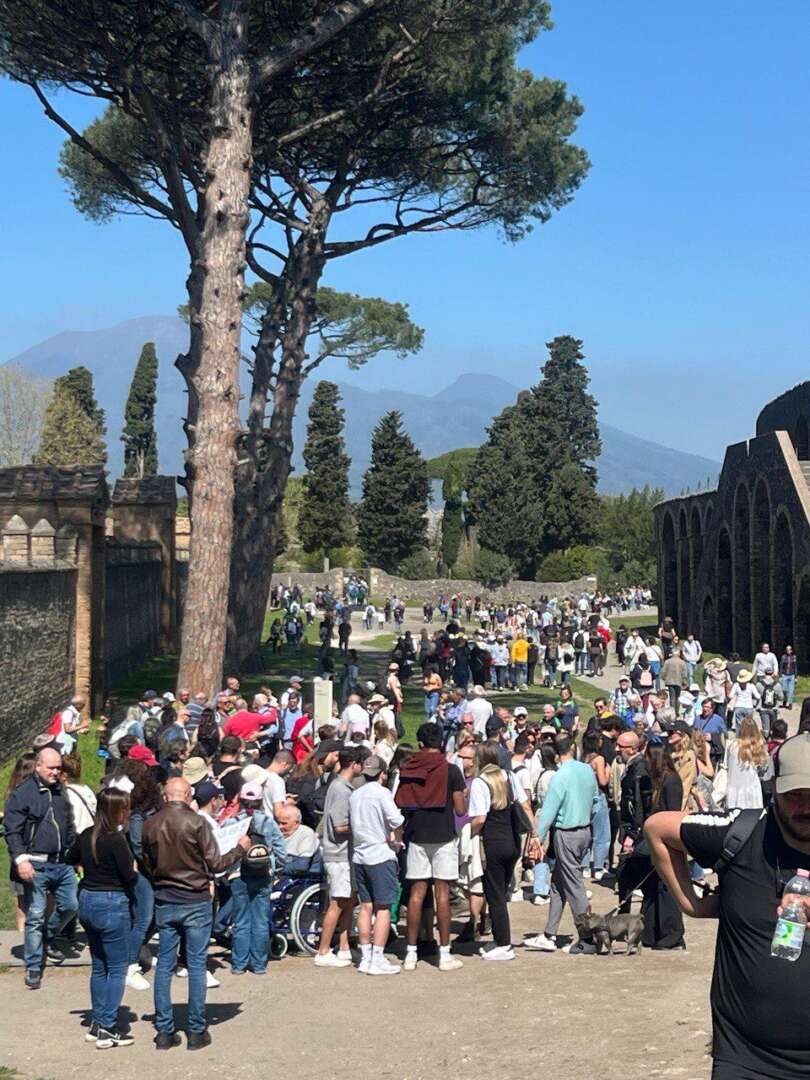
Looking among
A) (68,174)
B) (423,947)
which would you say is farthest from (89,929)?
(68,174)

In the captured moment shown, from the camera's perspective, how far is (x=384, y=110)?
95.2ft

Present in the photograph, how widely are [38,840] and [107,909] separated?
1.61 m

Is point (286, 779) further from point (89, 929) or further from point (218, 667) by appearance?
point (218, 667)

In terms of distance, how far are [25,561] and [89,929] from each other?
1449 cm

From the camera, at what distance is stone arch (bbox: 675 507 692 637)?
51241 millimetres

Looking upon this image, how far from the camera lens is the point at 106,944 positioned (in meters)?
7.79

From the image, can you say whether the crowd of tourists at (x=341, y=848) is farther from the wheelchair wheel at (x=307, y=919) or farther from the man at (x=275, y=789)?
the wheelchair wheel at (x=307, y=919)

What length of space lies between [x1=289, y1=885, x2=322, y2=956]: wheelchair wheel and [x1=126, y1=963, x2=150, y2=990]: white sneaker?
115cm

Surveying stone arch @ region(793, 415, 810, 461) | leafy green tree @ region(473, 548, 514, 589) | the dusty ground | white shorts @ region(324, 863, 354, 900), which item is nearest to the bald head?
the dusty ground

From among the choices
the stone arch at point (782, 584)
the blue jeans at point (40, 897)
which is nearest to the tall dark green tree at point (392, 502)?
the stone arch at point (782, 584)

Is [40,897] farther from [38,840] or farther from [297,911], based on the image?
[297,911]

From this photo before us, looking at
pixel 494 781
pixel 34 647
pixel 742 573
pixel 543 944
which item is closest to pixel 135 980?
pixel 494 781

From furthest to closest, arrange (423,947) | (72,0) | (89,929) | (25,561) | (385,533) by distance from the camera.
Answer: (385,533), (72,0), (25,561), (423,947), (89,929)

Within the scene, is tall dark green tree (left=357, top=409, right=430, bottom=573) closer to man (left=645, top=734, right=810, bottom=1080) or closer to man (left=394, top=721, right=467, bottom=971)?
man (left=394, top=721, right=467, bottom=971)
